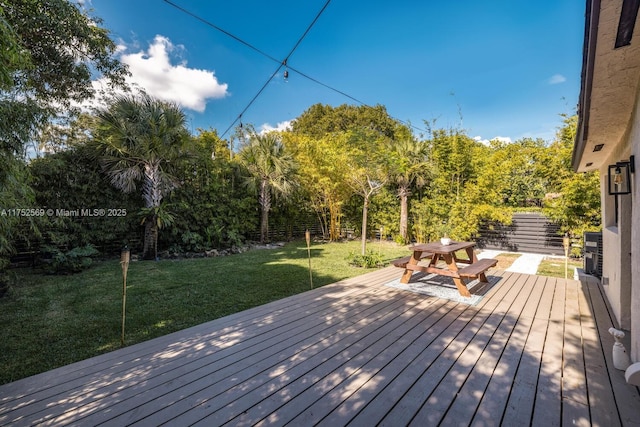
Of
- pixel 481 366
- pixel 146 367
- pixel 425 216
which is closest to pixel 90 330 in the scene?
pixel 146 367

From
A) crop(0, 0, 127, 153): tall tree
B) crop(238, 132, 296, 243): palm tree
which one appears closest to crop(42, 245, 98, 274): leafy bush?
crop(0, 0, 127, 153): tall tree

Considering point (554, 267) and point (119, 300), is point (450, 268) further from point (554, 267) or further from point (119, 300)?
point (119, 300)

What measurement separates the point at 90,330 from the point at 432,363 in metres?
3.44

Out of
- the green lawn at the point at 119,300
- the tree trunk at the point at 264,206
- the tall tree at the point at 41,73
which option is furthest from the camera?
the tree trunk at the point at 264,206

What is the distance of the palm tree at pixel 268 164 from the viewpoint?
31.4 ft

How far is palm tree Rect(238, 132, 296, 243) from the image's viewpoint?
9.59m

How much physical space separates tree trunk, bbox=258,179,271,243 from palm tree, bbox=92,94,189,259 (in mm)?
3167

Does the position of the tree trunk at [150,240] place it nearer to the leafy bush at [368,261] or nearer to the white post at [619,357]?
the leafy bush at [368,261]

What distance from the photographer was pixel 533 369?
81.2 inches

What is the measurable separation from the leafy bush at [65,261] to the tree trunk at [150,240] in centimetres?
129

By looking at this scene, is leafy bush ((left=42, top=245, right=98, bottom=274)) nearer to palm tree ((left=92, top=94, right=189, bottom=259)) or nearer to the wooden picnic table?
palm tree ((left=92, top=94, right=189, bottom=259))

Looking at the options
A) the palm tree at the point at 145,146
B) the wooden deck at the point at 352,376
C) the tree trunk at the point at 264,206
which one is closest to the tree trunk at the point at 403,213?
the tree trunk at the point at 264,206

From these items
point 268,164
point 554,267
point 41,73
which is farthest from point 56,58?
point 554,267

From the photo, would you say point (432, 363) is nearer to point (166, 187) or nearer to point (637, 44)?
point (637, 44)
